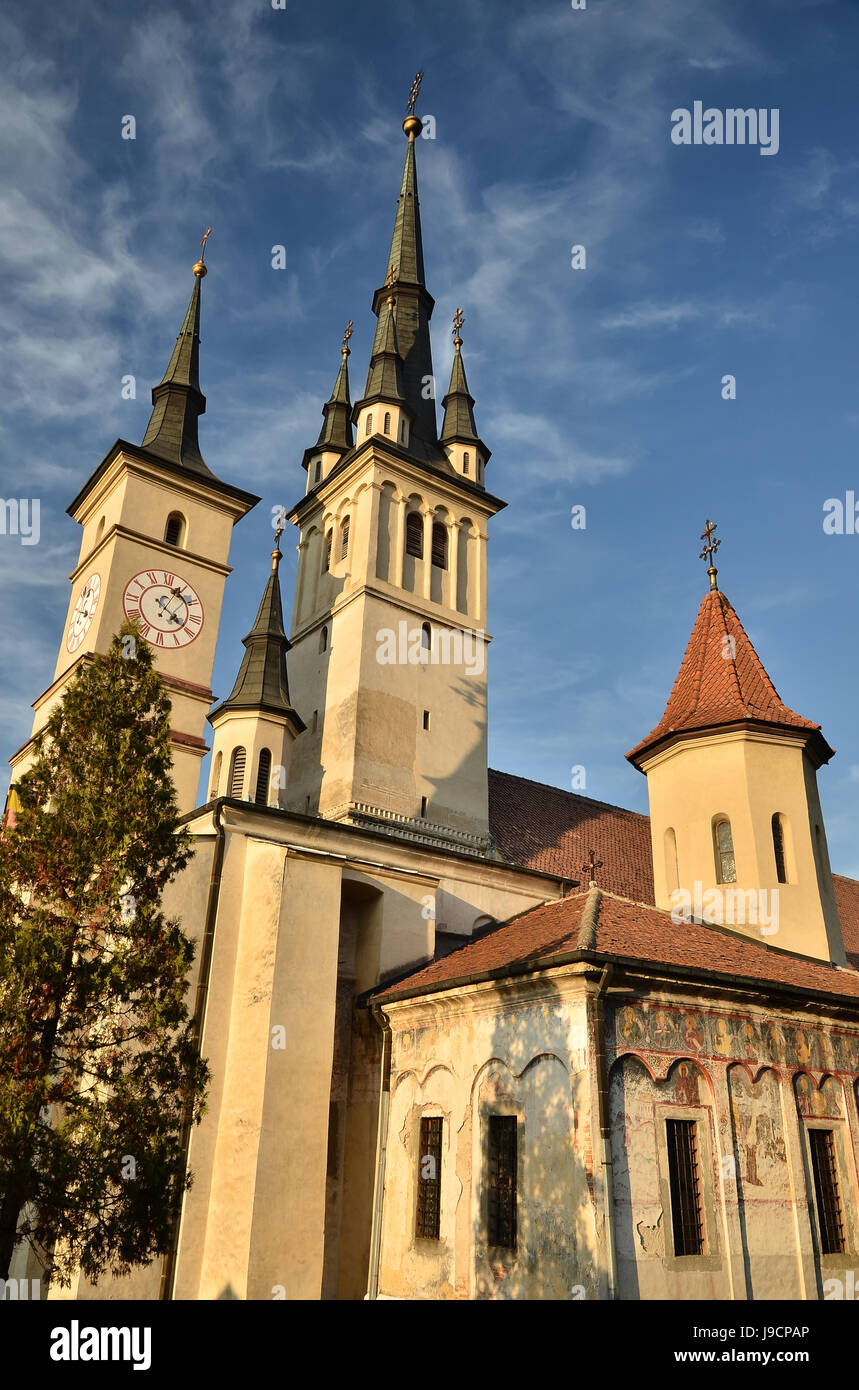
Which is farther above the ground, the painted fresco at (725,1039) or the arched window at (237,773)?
the arched window at (237,773)

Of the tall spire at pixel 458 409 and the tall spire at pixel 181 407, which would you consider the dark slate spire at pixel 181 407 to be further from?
the tall spire at pixel 458 409

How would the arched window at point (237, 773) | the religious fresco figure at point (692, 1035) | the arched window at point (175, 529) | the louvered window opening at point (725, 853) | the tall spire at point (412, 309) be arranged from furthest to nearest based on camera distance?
the tall spire at point (412, 309) → the arched window at point (175, 529) → the arched window at point (237, 773) → the louvered window opening at point (725, 853) → the religious fresco figure at point (692, 1035)

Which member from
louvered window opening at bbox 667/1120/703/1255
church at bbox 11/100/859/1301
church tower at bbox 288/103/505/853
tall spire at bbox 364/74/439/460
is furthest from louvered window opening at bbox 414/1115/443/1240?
tall spire at bbox 364/74/439/460

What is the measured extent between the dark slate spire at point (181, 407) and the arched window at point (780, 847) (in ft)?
57.0

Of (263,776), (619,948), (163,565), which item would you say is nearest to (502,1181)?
(619,948)

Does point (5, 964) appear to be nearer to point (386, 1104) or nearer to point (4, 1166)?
point (4, 1166)

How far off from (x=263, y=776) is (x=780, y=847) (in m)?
12.2

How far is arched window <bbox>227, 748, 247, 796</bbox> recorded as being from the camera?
2412cm

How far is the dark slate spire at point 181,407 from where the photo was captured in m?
27.6

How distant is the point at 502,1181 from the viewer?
46.3 feet

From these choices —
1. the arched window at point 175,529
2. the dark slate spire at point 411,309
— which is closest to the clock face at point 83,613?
the arched window at point 175,529

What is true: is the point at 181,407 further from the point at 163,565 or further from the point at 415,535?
the point at 415,535
